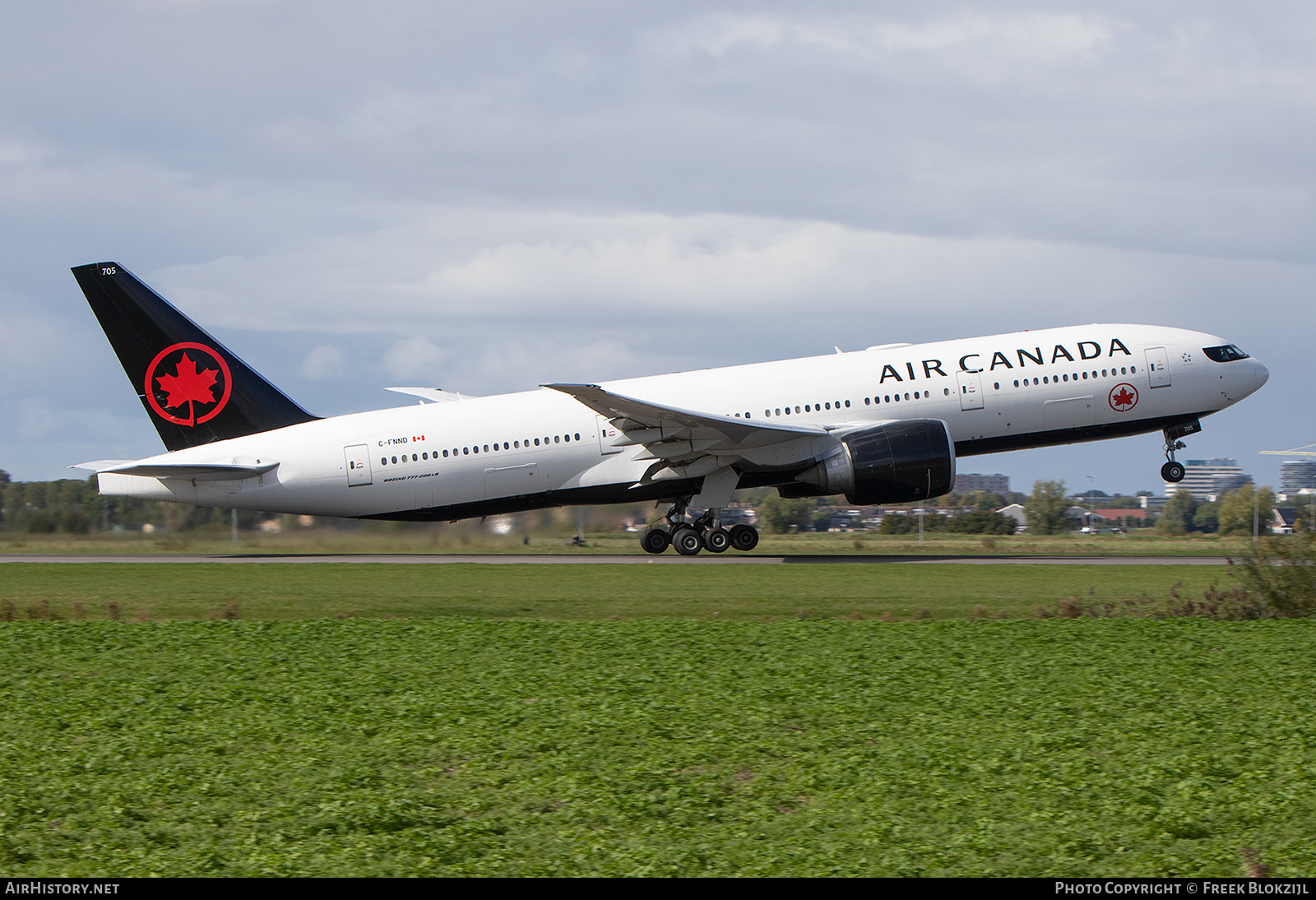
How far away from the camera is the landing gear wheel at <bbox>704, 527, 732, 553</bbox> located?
2855cm

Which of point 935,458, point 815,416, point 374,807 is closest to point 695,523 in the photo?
point 815,416

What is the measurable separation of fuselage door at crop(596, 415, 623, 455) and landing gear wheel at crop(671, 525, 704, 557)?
277cm

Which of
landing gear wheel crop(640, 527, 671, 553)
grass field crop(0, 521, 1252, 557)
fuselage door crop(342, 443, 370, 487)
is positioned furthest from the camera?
grass field crop(0, 521, 1252, 557)

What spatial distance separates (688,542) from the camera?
28.3 meters

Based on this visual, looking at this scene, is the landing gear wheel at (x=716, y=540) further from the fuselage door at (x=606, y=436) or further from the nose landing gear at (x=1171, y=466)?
the nose landing gear at (x=1171, y=466)

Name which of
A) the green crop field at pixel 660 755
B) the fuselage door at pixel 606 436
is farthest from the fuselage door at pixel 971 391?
the green crop field at pixel 660 755

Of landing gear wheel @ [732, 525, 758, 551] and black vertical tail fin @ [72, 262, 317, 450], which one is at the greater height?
black vertical tail fin @ [72, 262, 317, 450]

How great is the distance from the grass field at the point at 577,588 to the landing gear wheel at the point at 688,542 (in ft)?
11.1

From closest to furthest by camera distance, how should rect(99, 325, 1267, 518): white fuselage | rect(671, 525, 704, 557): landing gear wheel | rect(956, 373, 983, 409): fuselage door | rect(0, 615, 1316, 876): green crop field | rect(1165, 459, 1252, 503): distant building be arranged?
rect(0, 615, 1316, 876): green crop field < rect(956, 373, 983, 409): fuselage door < rect(99, 325, 1267, 518): white fuselage < rect(671, 525, 704, 557): landing gear wheel < rect(1165, 459, 1252, 503): distant building

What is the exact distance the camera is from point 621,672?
12.4m

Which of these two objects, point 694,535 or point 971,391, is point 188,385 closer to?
point 694,535

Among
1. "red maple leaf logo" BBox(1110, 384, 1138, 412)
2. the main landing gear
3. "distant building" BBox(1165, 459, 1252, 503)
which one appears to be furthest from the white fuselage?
"distant building" BBox(1165, 459, 1252, 503)

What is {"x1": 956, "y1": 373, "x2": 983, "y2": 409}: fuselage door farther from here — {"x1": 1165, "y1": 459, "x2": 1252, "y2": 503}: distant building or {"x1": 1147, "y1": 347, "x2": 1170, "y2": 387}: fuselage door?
{"x1": 1165, "y1": 459, "x2": 1252, "y2": 503}: distant building

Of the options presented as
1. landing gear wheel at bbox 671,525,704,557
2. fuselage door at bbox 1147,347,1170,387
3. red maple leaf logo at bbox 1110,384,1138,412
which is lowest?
landing gear wheel at bbox 671,525,704,557
